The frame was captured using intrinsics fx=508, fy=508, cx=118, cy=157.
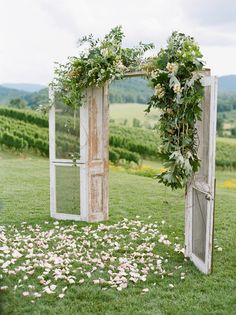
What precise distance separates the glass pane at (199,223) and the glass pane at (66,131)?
2.26 metres

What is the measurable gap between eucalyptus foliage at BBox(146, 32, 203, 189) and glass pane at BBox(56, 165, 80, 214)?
6.84 ft

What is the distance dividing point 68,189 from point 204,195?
2.71 metres

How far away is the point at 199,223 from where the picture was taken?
16.7ft

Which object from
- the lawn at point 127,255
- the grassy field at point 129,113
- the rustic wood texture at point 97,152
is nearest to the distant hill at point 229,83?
the grassy field at point 129,113

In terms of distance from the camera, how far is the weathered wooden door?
4.64 m

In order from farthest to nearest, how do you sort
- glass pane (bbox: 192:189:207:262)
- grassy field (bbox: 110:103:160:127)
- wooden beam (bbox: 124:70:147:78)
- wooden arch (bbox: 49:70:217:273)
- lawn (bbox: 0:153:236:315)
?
grassy field (bbox: 110:103:160:127), wooden beam (bbox: 124:70:147:78), wooden arch (bbox: 49:70:217:273), glass pane (bbox: 192:189:207:262), lawn (bbox: 0:153:236:315)

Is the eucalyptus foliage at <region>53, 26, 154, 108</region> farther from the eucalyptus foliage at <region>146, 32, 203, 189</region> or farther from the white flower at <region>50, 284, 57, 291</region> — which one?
the white flower at <region>50, 284, 57, 291</region>

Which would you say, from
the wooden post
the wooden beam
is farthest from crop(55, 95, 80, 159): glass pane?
the wooden beam

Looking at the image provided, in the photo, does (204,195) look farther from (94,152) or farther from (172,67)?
(94,152)

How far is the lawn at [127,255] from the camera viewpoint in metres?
4.17

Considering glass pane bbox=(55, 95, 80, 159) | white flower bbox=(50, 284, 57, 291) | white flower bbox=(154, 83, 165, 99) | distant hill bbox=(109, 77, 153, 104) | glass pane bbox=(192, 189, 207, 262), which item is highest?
distant hill bbox=(109, 77, 153, 104)

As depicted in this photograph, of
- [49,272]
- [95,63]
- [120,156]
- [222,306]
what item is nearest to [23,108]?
[120,156]

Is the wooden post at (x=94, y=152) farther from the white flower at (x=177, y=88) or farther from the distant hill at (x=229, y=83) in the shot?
the distant hill at (x=229, y=83)

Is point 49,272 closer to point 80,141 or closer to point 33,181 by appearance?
point 80,141
